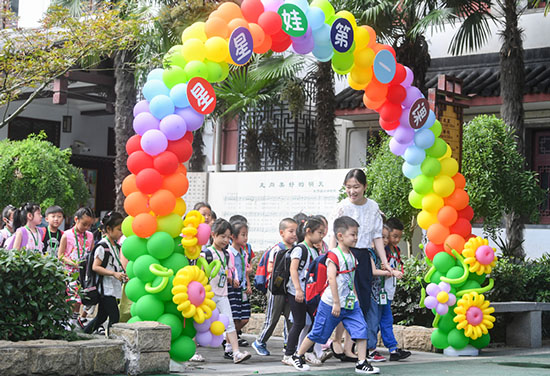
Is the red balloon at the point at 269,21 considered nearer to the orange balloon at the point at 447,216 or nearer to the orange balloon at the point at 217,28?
the orange balloon at the point at 217,28

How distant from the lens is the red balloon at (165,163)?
324 inches

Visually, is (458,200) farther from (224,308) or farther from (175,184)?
(175,184)

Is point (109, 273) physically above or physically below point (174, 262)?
below

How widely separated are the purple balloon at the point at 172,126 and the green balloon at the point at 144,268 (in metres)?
1.22

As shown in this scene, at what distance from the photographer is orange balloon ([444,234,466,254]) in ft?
31.6

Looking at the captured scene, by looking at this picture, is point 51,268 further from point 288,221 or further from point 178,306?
point 288,221

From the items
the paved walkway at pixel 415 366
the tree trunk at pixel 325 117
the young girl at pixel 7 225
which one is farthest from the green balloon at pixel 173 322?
the tree trunk at pixel 325 117

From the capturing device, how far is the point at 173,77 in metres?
8.47

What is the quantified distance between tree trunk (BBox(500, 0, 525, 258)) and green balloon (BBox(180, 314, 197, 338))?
309 inches

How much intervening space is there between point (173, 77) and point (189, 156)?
0.84m

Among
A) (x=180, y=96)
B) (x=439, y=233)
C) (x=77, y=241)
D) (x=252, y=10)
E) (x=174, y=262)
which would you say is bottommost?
(x=174, y=262)

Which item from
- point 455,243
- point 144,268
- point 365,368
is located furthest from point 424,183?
point 144,268

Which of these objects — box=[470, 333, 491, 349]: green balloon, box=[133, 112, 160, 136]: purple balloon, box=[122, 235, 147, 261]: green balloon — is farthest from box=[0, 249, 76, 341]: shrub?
box=[470, 333, 491, 349]: green balloon

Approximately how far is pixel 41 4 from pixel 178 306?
18.7 metres
